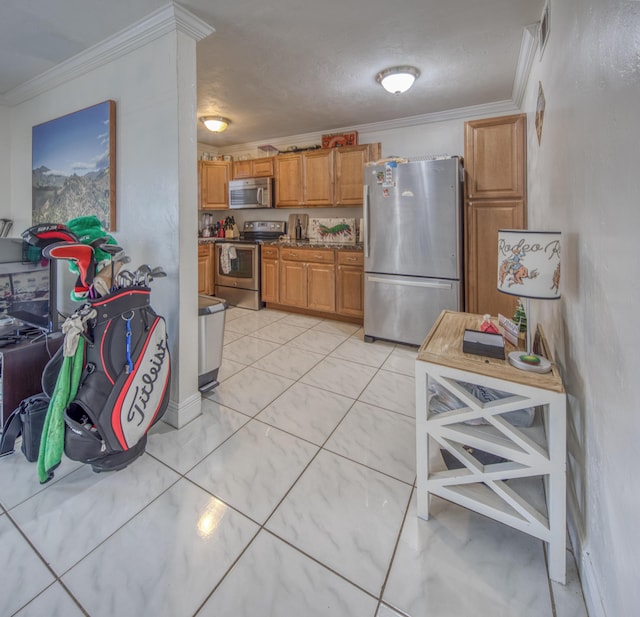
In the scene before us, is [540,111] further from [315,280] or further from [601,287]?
[315,280]

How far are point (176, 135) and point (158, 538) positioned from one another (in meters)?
1.84

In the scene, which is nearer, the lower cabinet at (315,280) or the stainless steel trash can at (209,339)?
the stainless steel trash can at (209,339)

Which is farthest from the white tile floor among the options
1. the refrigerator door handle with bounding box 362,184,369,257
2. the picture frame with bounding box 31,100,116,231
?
the refrigerator door handle with bounding box 362,184,369,257

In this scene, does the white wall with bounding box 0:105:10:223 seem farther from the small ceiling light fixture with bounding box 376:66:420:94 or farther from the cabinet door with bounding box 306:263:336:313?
the small ceiling light fixture with bounding box 376:66:420:94

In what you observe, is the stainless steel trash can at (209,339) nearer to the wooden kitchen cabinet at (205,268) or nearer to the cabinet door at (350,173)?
the cabinet door at (350,173)

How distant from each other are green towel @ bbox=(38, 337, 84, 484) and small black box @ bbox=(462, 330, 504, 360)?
1.62m

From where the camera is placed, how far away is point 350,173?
3.97 meters

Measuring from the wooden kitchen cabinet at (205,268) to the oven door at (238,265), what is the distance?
0.10 meters

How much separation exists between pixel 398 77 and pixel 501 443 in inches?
106

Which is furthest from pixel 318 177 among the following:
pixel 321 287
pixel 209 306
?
pixel 209 306

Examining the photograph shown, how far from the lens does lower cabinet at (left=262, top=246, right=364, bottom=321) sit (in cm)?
383

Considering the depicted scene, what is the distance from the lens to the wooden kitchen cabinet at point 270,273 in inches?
172

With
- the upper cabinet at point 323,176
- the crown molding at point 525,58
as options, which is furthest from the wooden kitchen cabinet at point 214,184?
the crown molding at point 525,58

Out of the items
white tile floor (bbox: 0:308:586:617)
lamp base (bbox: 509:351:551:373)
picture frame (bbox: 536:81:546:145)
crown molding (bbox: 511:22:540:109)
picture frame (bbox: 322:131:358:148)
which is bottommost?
white tile floor (bbox: 0:308:586:617)
